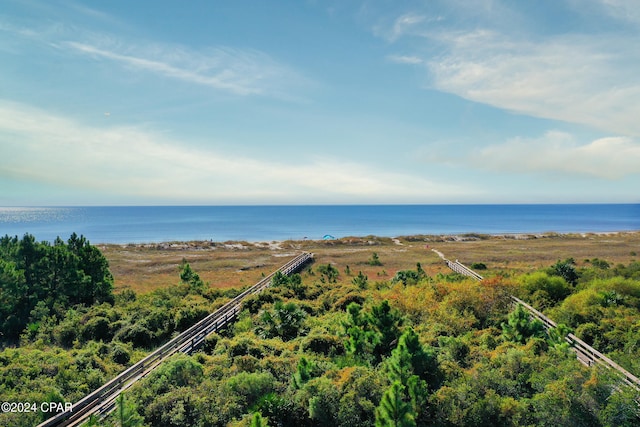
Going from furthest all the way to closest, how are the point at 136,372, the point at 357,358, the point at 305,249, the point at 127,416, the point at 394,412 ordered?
the point at 305,249 < the point at 357,358 < the point at 136,372 < the point at 127,416 < the point at 394,412

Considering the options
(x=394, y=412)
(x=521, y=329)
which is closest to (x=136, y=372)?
(x=394, y=412)

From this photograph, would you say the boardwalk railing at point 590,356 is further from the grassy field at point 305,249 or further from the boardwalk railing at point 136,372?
the boardwalk railing at point 136,372

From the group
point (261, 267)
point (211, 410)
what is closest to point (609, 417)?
point (211, 410)

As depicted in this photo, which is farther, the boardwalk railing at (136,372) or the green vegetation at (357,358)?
the boardwalk railing at (136,372)

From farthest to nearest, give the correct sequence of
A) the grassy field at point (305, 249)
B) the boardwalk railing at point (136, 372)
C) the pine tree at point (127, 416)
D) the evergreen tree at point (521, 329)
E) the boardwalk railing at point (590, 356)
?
the grassy field at point (305, 249), the evergreen tree at point (521, 329), the boardwalk railing at point (590, 356), the boardwalk railing at point (136, 372), the pine tree at point (127, 416)

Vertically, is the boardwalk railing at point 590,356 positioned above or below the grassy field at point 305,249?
above

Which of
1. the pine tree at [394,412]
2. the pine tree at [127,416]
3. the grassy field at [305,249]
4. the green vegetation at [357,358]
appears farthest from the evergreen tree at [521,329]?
the grassy field at [305,249]

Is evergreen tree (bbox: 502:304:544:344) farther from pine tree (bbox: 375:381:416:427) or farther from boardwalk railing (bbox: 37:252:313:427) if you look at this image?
boardwalk railing (bbox: 37:252:313:427)

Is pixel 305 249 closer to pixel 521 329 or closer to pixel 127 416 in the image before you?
pixel 521 329
